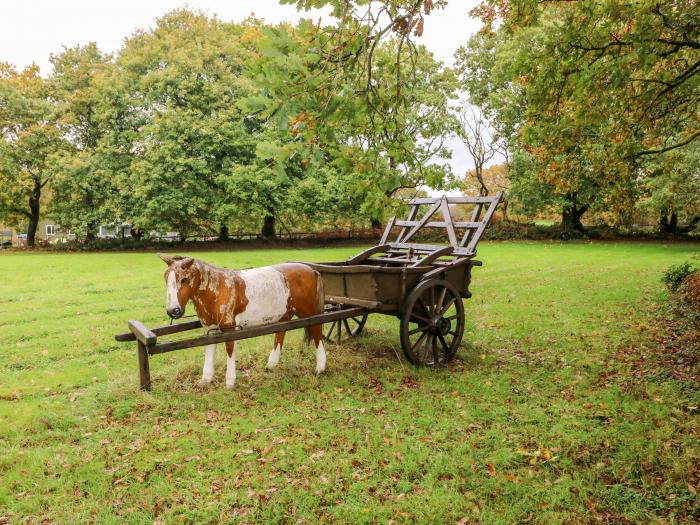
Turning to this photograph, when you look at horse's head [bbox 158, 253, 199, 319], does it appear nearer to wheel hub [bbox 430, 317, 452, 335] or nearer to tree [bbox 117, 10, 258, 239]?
wheel hub [bbox 430, 317, 452, 335]

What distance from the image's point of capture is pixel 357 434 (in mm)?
4859

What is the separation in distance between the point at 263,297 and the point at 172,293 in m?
1.17

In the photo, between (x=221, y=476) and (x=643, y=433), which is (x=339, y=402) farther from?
(x=643, y=433)

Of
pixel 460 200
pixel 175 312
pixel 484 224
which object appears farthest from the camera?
pixel 460 200

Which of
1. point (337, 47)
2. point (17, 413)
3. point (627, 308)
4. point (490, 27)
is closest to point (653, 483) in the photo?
point (337, 47)

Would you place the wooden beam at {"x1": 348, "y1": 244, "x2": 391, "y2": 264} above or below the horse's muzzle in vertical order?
above

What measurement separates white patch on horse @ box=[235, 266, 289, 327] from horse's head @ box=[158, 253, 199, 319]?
703 mm

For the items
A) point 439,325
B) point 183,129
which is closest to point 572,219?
point 183,129

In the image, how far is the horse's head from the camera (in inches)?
199

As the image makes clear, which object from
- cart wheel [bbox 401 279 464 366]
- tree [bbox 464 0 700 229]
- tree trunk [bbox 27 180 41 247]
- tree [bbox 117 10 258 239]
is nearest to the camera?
cart wheel [bbox 401 279 464 366]

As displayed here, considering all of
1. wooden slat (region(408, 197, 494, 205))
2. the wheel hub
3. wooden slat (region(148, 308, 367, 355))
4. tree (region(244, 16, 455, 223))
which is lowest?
A: the wheel hub

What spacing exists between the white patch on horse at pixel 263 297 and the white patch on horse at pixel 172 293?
32.5 inches

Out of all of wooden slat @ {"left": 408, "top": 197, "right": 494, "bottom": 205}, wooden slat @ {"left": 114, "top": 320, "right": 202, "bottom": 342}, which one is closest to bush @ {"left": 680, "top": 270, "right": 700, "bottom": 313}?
wooden slat @ {"left": 408, "top": 197, "right": 494, "bottom": 205}

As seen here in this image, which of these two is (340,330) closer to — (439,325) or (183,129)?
(439,325)
